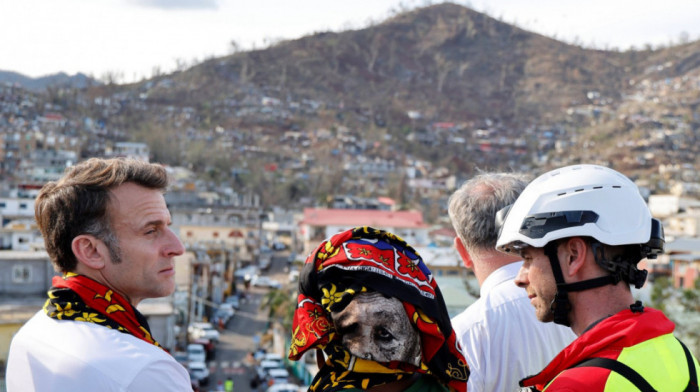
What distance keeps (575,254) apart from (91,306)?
1.16 metres

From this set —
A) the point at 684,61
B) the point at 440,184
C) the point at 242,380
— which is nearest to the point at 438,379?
the point at 242,380

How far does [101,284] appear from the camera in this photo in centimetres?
222

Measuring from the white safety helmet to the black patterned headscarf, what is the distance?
0.82 ft

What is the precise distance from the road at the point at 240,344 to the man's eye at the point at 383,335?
19251 millimetres

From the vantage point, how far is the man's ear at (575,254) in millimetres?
1894

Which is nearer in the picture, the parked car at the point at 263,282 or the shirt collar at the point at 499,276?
the shirt collar at the point at 499,276

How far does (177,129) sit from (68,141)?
25.7m

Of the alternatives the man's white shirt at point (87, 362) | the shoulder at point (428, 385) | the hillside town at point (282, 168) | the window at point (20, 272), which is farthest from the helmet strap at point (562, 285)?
the window at point (20, 272)

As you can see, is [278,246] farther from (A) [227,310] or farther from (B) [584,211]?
(B) [584,211]

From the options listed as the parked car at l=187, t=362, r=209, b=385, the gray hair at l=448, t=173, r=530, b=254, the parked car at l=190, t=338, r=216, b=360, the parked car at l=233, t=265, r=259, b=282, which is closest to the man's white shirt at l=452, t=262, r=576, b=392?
the gray hair at l=448, t=173, r=530, b=254

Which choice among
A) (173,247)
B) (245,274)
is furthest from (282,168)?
(173,247)

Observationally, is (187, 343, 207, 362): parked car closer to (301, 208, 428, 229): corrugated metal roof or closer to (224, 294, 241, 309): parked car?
(224, 294, 241, 309): parked car

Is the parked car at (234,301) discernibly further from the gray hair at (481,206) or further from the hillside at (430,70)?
the hillside at (430,70)

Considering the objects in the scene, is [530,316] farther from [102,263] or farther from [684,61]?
[684,61]
